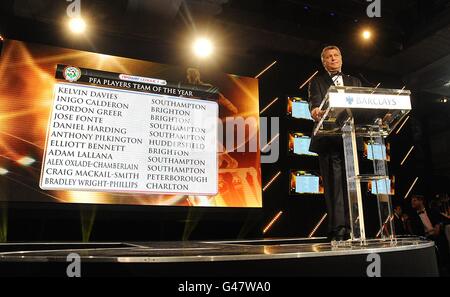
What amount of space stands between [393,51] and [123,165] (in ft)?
10.6

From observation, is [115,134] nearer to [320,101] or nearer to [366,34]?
[320,101]

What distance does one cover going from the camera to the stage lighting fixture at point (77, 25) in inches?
123

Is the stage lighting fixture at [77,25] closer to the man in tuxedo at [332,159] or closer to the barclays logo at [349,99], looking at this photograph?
the man in tuxedo at [332,159]

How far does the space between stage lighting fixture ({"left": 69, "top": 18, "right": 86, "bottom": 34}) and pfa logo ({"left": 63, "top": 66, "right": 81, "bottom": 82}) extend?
0.60 meters

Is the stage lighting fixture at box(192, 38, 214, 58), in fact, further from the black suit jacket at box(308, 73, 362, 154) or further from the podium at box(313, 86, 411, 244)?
the podium at box(313, 86, 411, 244)

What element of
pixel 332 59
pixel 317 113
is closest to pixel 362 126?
pixel 317 113

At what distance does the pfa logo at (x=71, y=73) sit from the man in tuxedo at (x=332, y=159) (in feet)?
6.32

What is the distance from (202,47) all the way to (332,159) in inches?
89.7

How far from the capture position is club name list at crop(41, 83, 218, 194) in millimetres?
2555

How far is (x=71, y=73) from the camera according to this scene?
2752 millimetres

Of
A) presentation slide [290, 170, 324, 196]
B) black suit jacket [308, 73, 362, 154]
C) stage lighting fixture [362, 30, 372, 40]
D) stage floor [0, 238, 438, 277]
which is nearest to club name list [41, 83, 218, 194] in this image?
presentation slide [290, 170, 324, 196]

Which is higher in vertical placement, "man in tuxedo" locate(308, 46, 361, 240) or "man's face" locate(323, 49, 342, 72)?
"man's face" locate(323, 49, 342, 72)
